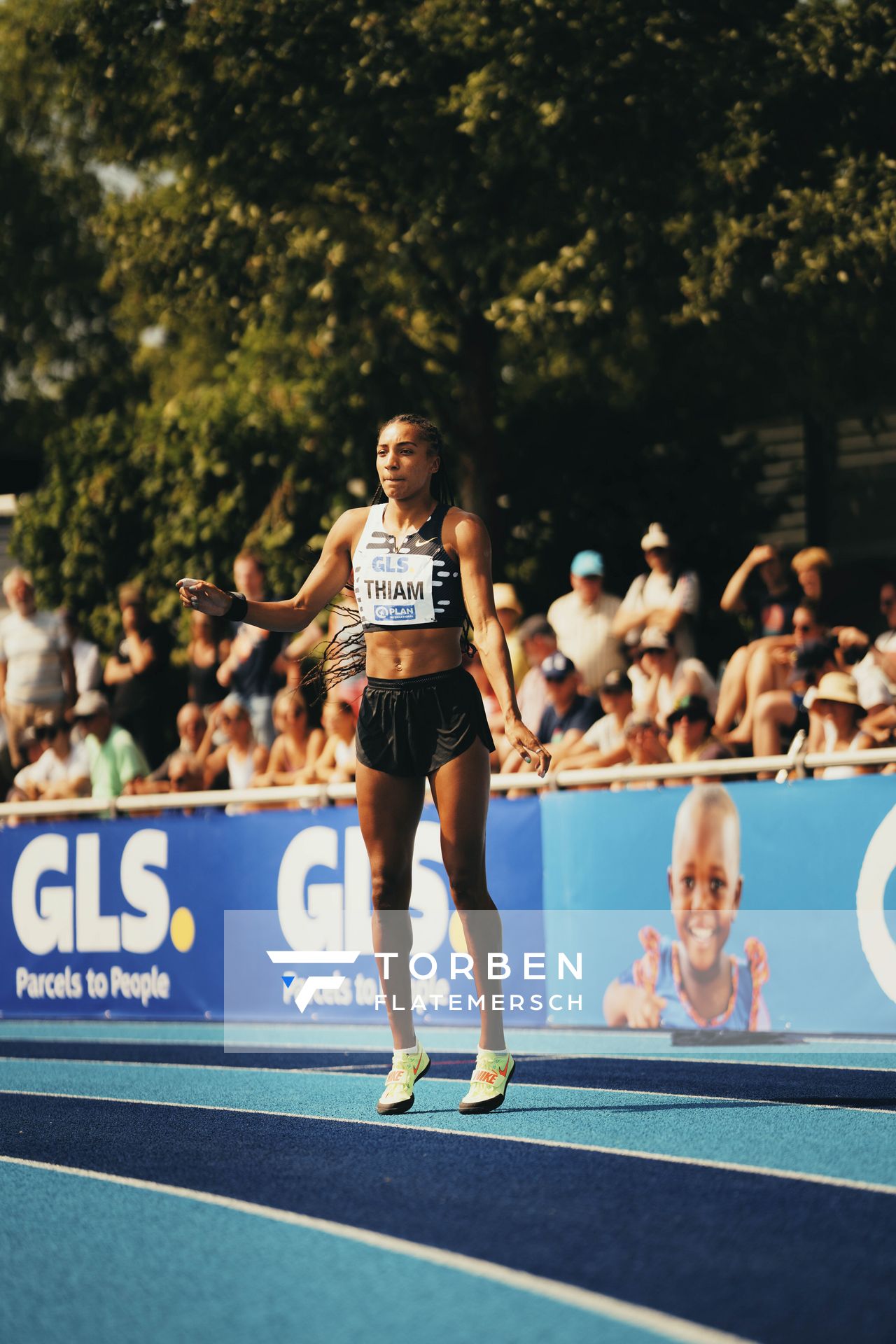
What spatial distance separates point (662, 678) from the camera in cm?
1229

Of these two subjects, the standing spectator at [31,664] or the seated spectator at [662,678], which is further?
the standing spectator at [31,664]

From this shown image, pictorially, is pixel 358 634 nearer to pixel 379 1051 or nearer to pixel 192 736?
pixel 379 1051

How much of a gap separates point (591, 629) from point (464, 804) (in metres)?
6.66

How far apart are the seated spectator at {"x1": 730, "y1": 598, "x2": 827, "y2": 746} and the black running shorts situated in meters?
5.06

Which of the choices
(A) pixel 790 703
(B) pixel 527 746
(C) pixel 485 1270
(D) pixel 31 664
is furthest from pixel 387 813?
(D) pixel 31 664

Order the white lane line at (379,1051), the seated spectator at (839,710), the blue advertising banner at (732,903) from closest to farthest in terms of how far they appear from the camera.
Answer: the white lane line at (379,1051) < the blue advertising banner at (732,903) < the seated spectator at (839,710)

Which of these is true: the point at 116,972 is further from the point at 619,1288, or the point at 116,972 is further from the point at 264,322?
the point at 264,322

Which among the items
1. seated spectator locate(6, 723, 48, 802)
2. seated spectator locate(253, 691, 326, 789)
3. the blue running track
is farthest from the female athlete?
seated spectator locate(6, 723, 48, 802)

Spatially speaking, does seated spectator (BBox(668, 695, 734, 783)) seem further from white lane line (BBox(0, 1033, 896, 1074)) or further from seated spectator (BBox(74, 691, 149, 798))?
seated spectator (BBox(74, 691, 149, 798))

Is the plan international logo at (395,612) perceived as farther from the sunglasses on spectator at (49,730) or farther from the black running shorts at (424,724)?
the sunglasses on spectator at (49,730)

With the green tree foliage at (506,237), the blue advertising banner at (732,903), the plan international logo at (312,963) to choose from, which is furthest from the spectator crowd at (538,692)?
the green tree foliage at (506,237)

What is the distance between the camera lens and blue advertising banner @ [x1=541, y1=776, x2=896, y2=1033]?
9688mm

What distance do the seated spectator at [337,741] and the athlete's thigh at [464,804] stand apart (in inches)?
230

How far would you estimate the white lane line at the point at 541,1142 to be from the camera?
539cm
